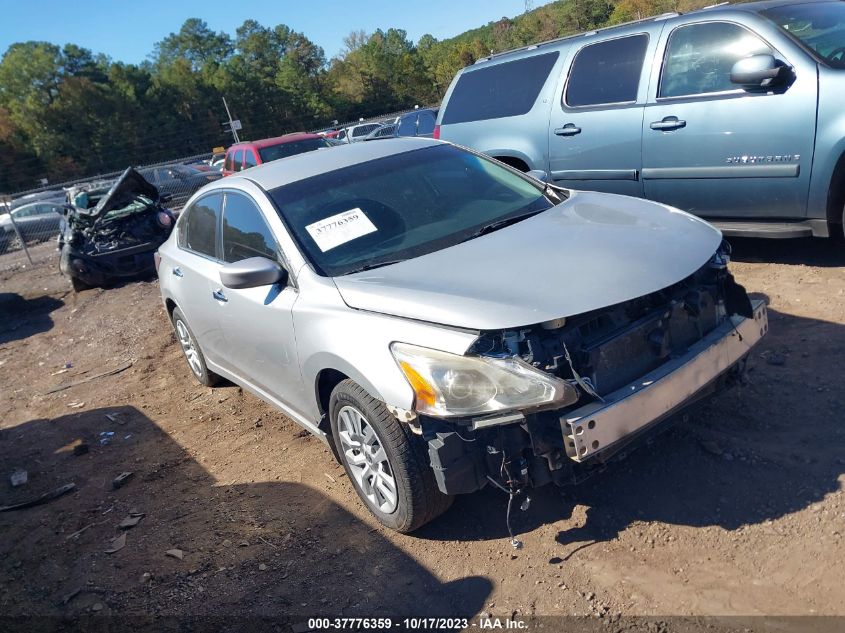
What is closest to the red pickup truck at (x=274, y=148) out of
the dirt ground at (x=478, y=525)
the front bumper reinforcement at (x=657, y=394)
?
the dirt ground at (x=478, y=525)

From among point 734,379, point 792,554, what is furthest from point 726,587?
point 734,379

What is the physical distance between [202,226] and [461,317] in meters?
2.83

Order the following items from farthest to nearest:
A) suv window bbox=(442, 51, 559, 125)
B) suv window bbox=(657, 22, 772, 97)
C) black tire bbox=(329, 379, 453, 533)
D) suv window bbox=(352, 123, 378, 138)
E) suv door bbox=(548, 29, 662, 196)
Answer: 1. suv window bbox=(352, 123, 378, 138)
2. suv window bbox=(442, 51, 559, 125)
3. suv door bbox=(548, 29, 662, 196)
4. suv window bbox=(657, 22, 772, 97)
5. black tire bbox=(329, 379, 453, 533)

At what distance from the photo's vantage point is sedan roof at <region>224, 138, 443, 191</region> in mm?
4258

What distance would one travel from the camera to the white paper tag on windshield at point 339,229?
3.73 meters

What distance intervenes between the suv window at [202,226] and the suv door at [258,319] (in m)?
0.21

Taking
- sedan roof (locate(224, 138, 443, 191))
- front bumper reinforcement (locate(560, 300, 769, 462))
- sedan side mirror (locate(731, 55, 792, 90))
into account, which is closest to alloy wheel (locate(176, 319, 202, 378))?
sedan roof (locate(224, 138, 443, 191))

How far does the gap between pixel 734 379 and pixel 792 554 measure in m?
0.91

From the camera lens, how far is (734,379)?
3430 mm

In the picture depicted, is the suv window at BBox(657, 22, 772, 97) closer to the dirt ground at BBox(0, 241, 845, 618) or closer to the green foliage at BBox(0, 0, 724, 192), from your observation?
the dirt ground at BBox(0, 241, 845, 618)

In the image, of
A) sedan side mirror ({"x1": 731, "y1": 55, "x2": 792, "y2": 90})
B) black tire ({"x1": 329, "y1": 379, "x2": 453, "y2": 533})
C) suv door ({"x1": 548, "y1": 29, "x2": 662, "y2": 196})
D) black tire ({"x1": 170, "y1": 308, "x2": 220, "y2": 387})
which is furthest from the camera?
suv door ({"x1": 548, "y1": 29, "x2": 662, "y2": 196})

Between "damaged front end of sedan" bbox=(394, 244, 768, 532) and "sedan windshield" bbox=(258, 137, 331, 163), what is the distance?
12.4m

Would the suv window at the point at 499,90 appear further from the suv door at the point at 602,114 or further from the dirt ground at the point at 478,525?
the dirt ground at the point at 478,525

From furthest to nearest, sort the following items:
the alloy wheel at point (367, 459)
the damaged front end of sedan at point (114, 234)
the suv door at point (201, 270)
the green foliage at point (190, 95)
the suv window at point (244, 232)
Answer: the green foliage at point (190, 95)
the damaged front end of sedan at point (114, 234)
the suv door at point (201, 270)
the suv window at point (244, 232)
the alloy wheel at point (367, 459)
